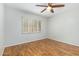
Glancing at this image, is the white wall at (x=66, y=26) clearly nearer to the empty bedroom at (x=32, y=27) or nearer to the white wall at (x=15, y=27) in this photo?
the empty bedroom at (x=32, y=27)

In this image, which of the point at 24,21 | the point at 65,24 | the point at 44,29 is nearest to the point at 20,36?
the point at 24,21

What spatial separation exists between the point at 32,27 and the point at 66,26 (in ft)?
3.64

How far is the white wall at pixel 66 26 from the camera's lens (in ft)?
7.07

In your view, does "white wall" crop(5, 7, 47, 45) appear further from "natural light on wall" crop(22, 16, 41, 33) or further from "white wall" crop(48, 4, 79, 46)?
"white wall" crop(48, 4, 79, 46)

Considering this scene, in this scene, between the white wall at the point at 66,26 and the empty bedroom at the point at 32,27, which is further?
the white wall at the point at 66,26

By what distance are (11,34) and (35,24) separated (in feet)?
1.91

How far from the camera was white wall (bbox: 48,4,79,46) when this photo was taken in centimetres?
216

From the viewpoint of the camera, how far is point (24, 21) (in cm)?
181

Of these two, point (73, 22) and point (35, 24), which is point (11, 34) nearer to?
point (35, 24)

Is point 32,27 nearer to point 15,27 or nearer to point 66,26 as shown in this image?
point 15,27

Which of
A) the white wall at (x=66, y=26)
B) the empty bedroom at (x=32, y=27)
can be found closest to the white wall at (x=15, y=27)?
the empty bedroom at (x=32, y=27)

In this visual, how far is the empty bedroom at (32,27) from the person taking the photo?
1.69 metres

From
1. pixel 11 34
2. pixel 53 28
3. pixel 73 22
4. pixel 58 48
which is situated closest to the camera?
pixel 11 34

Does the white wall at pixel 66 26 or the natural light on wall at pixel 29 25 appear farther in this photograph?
the white wall at pixel 66 26
